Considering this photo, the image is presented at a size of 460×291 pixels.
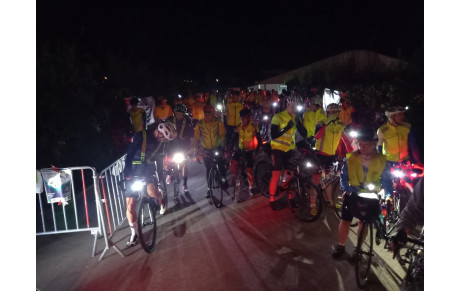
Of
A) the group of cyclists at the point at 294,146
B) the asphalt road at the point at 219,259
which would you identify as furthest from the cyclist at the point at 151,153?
the asphalt road at the point at 219,259

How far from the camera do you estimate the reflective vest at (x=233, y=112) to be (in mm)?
10055

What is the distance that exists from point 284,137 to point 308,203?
4.55 feet

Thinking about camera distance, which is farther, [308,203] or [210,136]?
[210,136]

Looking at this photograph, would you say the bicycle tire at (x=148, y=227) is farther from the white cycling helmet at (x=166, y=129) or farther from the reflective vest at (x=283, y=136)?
the reflective vest at (x=283, y=136)

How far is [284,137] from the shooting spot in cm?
616

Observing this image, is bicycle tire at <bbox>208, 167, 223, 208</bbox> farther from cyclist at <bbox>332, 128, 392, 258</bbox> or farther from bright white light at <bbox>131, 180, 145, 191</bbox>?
cyclist at <bbox>332, 128, 392, 258</bbox>

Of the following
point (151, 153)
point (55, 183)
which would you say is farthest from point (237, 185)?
point (55, 183)

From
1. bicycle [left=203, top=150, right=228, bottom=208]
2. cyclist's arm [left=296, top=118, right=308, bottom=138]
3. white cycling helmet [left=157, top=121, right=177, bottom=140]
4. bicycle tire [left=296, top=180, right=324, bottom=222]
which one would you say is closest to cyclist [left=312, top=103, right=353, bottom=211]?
cyclist's arm [left=296, top=118, right=308, bottom=138]

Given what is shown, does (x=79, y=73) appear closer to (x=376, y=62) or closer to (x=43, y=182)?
(x=43, y=182)

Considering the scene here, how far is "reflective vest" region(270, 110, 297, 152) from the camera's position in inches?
239

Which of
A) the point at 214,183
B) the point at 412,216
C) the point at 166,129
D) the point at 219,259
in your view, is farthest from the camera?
the point at 214,183

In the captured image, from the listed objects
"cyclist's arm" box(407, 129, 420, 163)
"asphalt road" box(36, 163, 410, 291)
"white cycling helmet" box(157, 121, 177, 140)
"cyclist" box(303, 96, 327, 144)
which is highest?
"cyclist" box(303, 96, 327, 144)

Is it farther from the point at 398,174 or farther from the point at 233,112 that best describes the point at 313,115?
the point at 398,174

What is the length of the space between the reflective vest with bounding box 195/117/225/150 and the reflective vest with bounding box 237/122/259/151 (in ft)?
1.56
